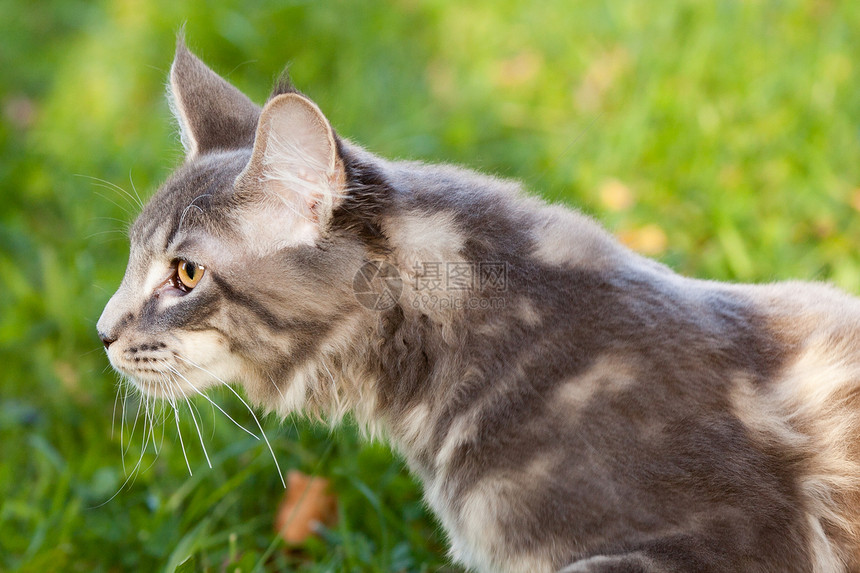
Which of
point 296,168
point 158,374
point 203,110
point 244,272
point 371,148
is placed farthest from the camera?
point 371,148

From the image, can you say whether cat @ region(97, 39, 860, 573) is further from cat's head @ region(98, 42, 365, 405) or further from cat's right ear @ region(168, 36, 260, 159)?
cat's right ear @ region(168, 36, 260, 159)

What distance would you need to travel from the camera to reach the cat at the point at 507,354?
187 cm

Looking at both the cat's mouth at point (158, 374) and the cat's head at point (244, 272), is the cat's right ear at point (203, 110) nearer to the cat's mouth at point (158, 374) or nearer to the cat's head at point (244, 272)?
the cat's head at point (244, 272)

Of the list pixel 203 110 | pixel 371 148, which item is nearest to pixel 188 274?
Answer: pixel 203 110

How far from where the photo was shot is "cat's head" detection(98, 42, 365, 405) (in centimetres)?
201

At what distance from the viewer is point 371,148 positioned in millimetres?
4281

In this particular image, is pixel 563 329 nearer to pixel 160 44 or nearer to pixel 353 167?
pixel 353 167

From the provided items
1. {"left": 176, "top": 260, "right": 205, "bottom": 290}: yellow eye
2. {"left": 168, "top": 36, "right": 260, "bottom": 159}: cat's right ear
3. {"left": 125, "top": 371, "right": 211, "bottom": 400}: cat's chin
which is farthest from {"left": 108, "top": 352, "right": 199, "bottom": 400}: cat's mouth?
{"left": 168, "top": 36, "right": 260, "bottom": 159}: cat's right ear

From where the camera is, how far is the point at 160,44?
5191 mm

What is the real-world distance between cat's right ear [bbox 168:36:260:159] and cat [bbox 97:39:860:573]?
0.77ft

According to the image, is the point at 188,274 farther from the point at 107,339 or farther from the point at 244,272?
the point at 107,339

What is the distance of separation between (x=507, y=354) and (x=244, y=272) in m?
0.75

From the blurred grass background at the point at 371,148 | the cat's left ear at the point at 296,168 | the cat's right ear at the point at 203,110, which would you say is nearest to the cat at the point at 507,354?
the cat's left ear at the point at 296,168

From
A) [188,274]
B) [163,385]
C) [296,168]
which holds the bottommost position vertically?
[163,385]
